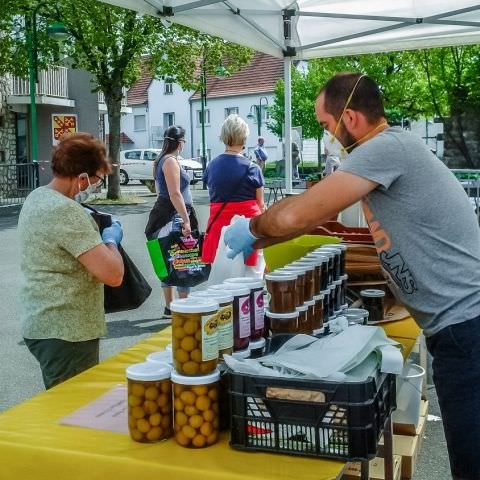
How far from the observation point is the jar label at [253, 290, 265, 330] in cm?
235

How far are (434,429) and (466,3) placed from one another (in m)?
3.66

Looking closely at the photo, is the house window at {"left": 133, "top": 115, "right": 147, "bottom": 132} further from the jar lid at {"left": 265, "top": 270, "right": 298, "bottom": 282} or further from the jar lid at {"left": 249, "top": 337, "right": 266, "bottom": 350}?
the jar lid at {"left": 249, "top": 337, "right": 266, "bottom": 350}

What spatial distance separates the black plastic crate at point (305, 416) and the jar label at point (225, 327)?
0.18 metres

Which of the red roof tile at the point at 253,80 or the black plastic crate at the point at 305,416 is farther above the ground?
the red roof tile at the point at 253,80

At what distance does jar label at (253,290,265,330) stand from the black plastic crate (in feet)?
1.39

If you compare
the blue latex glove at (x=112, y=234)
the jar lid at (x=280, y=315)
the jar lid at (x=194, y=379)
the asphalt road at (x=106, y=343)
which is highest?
the blue latex glove at (x=112, y=234)

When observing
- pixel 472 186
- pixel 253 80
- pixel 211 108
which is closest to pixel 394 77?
pixel 472 186

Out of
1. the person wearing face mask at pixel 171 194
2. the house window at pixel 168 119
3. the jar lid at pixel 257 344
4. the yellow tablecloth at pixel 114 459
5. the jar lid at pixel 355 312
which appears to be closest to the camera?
the yellow tablecloth at pixel 114 459

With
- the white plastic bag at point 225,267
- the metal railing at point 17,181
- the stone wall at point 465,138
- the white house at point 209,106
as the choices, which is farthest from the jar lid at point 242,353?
the white house at point 209,106

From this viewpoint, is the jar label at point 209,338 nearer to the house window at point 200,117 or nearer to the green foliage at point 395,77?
the green foliage at point 395,77

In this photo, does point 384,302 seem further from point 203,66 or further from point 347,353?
point 203,66

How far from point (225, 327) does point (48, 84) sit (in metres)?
26.4

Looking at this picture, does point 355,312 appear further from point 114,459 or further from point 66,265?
point 114,459

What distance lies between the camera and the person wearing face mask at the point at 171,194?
250 inches
